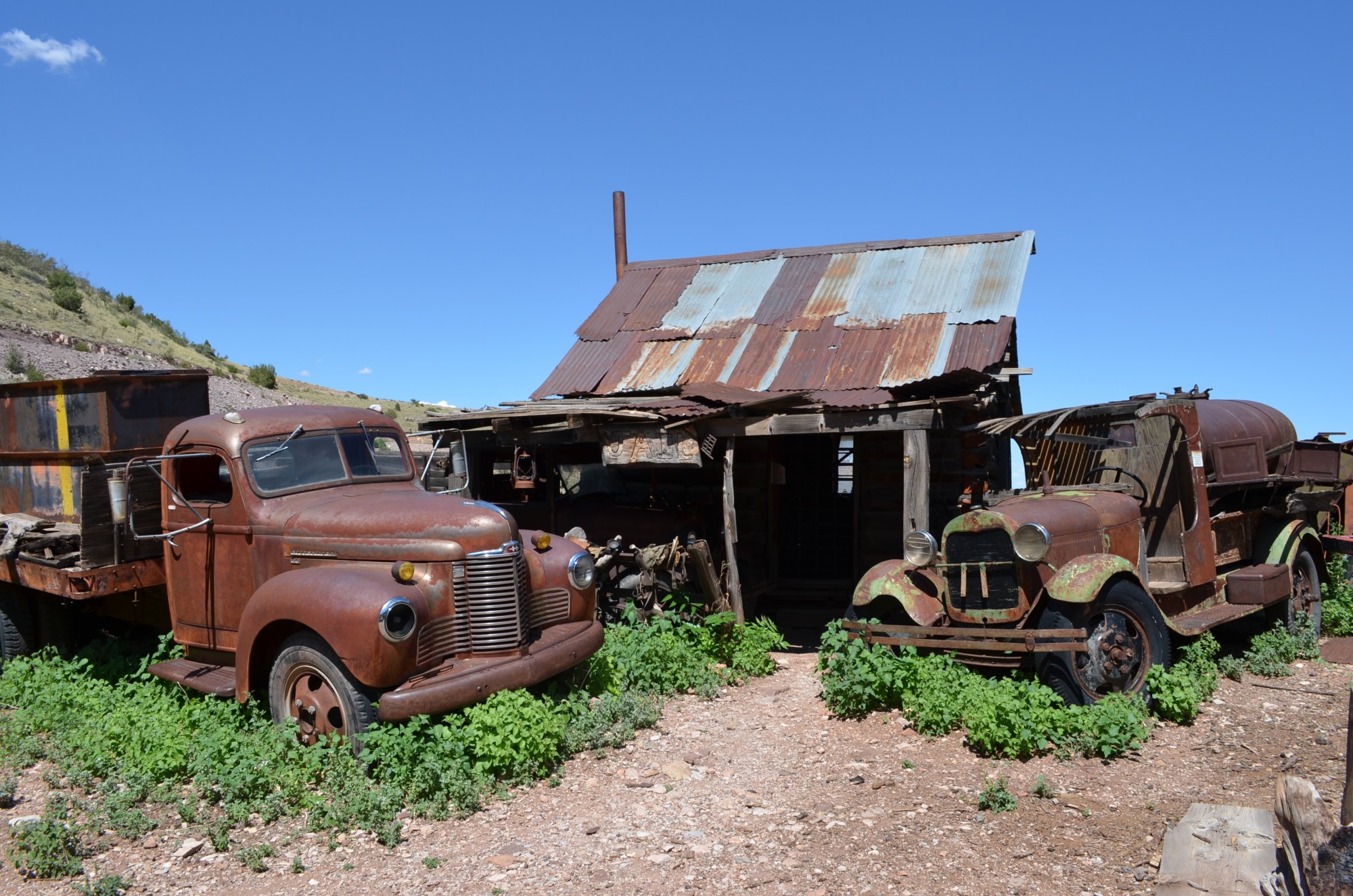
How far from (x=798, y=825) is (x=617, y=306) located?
9.59 meters

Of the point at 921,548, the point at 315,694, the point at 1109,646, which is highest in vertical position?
the point at 921,548

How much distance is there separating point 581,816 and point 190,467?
4.08 metres

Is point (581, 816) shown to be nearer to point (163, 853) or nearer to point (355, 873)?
point (355, 873)

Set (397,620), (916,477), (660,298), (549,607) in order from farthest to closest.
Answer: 1. (660,298)
2. (916,477)
3. (549,607)
4. (397,620)

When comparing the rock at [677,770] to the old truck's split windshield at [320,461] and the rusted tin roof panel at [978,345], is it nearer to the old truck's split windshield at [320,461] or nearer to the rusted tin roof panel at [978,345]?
the old truck's split windshield at [320,461]

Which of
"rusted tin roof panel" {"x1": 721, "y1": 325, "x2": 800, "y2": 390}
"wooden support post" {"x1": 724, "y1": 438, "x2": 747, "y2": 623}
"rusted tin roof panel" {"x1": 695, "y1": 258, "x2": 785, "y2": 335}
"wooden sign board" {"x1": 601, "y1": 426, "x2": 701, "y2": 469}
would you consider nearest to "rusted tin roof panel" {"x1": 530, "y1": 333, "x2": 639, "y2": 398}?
"rusted tin roof panel" {"x1": 695, "y1": 258, "x2": 785, "y2": 335}

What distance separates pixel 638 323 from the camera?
509 inches

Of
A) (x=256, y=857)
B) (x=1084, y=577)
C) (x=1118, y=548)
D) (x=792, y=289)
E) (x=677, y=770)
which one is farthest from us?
(x=792, y=289)

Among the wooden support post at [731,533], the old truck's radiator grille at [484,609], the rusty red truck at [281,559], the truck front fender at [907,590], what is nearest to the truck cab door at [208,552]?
the rusty red truck at [281,559]

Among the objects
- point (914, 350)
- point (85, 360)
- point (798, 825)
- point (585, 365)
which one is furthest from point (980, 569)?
point (85, 360)

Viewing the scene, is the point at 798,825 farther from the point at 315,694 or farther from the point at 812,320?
the point at 812,320

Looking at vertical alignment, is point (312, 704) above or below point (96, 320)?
below

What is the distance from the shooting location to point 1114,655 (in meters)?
6.63

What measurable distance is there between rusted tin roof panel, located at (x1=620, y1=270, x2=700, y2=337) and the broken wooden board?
9331 mm
